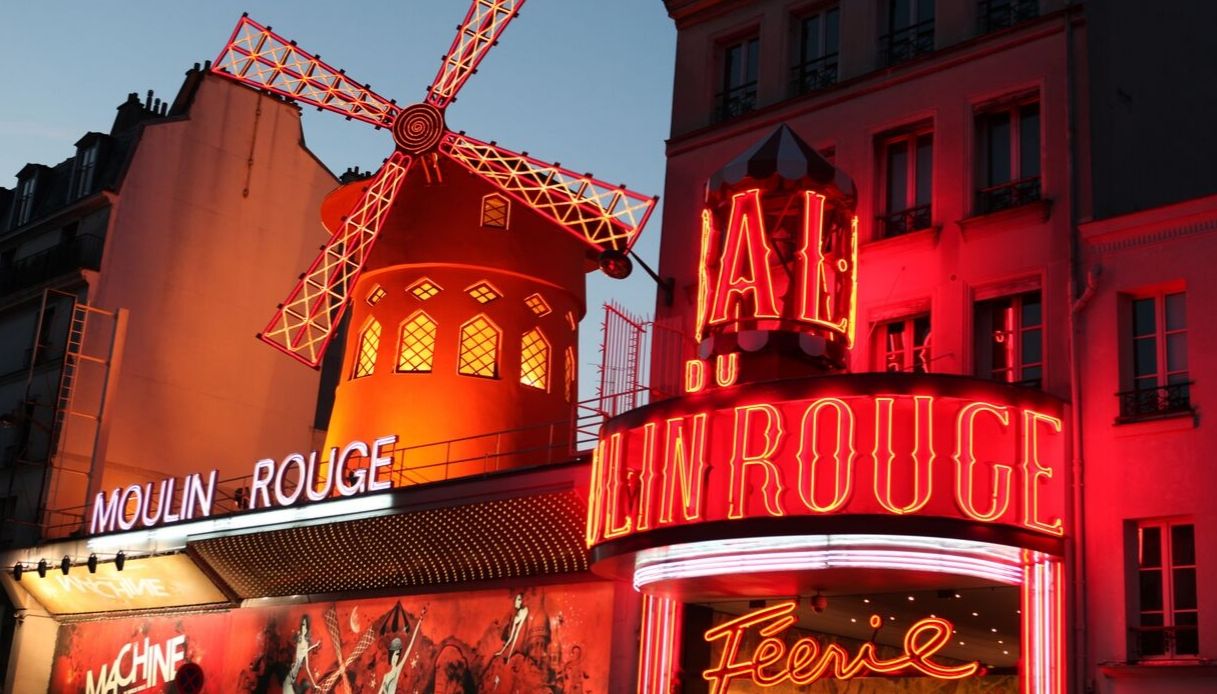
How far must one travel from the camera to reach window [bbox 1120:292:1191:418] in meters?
9.87

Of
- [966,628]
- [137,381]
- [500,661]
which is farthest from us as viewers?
[137,381]

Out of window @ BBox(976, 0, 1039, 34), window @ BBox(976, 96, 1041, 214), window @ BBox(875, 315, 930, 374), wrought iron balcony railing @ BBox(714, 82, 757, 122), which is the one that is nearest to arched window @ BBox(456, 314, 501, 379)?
wrought iron balcony railing @ BBox(714, 82, 757, 122)

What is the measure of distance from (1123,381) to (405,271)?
31.3 ft

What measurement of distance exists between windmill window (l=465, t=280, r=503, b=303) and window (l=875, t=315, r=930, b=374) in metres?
6.93

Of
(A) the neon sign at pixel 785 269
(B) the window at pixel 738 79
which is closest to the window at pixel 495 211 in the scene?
(B) the window at pixel 738 79

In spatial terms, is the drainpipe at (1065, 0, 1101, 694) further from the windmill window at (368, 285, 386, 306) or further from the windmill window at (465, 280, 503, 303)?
the windmill window at (368, 285, 386, 306)

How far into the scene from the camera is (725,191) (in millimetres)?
11320

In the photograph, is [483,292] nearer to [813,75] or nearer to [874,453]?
[813,75]

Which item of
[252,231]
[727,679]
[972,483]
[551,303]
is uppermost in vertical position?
[252,231]

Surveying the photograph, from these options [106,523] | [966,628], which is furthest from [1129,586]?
[106,523]

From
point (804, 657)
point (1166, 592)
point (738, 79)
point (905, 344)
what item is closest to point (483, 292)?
point (738, 79)

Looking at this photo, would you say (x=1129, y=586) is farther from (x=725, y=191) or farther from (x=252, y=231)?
(x=252, y=231)

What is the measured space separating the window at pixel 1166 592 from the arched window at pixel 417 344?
9.30 meters

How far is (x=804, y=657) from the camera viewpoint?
34.9 ft
